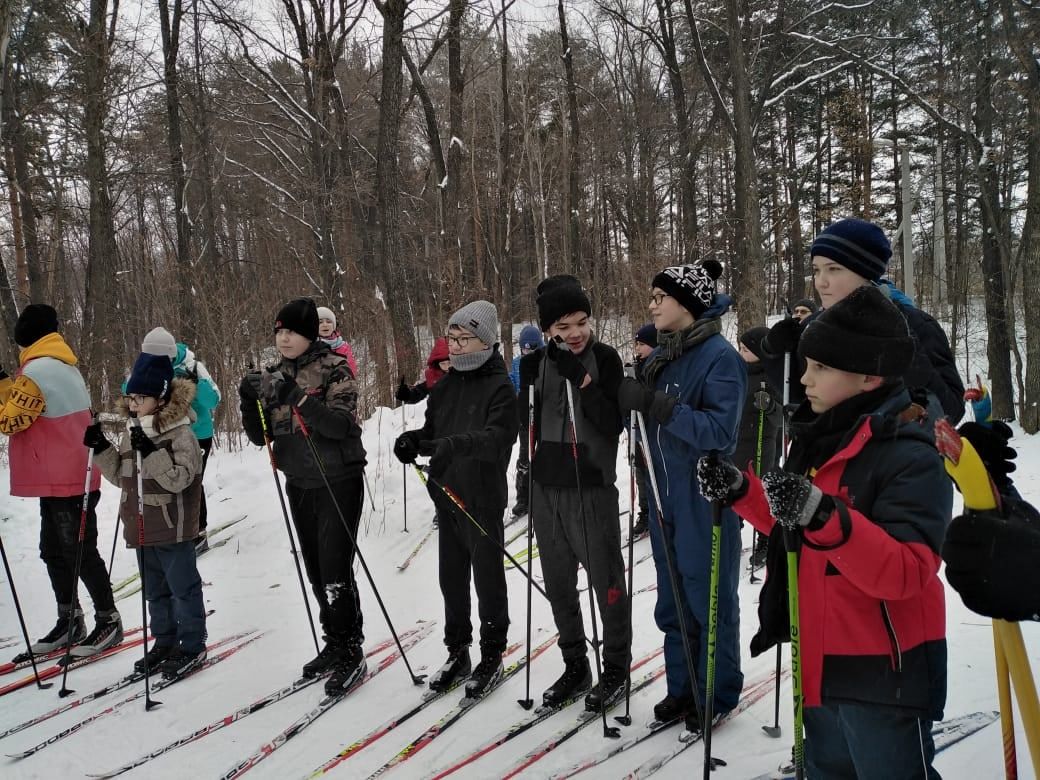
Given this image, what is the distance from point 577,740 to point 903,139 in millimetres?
26317

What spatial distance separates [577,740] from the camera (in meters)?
3.04

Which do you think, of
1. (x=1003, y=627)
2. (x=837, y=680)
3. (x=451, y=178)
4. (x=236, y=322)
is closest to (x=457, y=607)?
(x=837, y=680)

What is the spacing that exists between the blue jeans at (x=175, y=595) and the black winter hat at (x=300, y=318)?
4.58 feet

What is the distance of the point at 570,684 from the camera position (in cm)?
340

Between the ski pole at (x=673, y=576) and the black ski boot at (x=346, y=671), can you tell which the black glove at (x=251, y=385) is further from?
the ski pole at (x=673, y=576)

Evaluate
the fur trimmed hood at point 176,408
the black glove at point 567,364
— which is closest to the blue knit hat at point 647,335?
the black glove at point 567,364

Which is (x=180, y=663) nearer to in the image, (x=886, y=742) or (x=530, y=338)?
(x=886, y=742)

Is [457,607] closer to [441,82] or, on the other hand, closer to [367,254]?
[367,254]

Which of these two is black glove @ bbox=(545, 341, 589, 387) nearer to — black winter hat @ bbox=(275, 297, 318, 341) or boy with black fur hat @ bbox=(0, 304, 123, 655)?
black winter hat @ bbox=(275, 297, 318, 341)

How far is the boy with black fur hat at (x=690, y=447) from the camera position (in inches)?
112

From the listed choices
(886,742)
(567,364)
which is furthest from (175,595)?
(886,742)

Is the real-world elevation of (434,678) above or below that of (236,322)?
below

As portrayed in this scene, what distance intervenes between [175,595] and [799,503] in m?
3.68

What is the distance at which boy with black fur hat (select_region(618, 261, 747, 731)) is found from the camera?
2.83 metres
